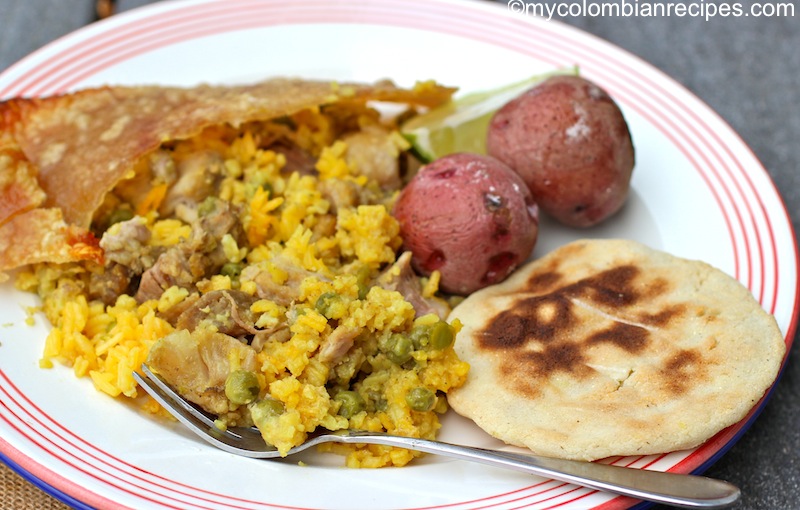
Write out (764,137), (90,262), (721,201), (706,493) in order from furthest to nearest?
(764,137) → (721,201) → (90,262) → (706,493)

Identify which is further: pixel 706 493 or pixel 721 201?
pixel 721 201

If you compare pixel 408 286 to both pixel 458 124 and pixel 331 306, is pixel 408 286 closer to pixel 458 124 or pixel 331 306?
pixel 331 306

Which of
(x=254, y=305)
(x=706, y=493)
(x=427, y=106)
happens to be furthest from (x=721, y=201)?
(x=254, y=305)

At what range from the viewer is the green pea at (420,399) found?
3178mm

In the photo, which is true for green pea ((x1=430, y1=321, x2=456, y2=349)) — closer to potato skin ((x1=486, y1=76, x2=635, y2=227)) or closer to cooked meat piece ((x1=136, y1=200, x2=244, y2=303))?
cooked meat piece ((x1=136, y1=200, x2=244, y2=303))

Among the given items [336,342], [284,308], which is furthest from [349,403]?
[284,308]

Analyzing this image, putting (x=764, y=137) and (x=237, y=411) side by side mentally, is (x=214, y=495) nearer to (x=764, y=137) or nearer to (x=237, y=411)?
(x=237, y=411)

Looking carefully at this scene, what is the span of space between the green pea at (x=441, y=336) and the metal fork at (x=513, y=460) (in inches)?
15.7

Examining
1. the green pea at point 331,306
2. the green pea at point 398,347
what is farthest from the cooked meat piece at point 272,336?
the green pea at point 398,347

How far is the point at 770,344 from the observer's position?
324 cm

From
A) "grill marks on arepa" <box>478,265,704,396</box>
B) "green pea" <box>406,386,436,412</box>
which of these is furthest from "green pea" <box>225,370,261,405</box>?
"grill marks on arepa" <box>478,265,704,396</box>

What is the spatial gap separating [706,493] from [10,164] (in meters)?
3.21

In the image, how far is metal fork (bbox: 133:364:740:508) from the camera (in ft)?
8.79

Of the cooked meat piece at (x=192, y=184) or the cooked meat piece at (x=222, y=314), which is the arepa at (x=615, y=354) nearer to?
the cooked meat piece at (x=222, y=314)
